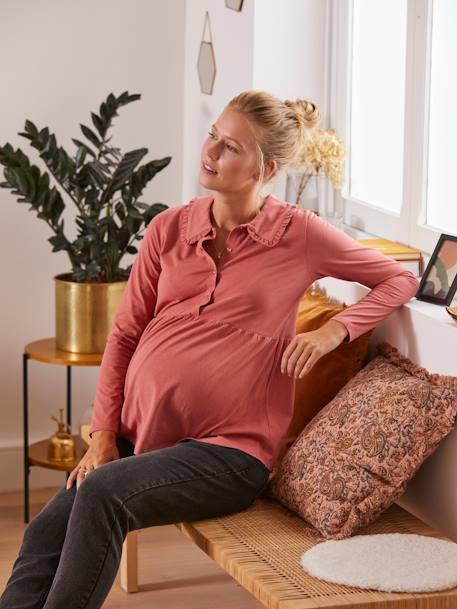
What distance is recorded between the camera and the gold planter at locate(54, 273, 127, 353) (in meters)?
3.41

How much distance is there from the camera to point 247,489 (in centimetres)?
234

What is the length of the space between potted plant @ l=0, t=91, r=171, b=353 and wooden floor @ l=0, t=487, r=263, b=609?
24.2 inches

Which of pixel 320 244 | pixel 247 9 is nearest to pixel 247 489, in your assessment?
pixel 320 244

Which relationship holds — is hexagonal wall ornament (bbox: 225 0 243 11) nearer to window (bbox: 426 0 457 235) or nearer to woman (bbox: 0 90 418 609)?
window (bbox: 426 0 457 235)

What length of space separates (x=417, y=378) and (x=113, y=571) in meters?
0.76

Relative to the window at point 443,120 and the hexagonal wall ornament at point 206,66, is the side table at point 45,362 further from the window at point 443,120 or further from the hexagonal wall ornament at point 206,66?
the window at point 443,120

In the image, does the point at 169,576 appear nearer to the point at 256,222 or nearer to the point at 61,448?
the point at 61,448

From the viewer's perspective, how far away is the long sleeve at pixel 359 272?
2.43 meters

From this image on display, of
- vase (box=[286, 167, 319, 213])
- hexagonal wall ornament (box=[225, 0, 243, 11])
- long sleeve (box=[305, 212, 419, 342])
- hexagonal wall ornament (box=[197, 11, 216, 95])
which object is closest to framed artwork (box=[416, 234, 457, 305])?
long sleeve (box=[305, 212, 419, 342])

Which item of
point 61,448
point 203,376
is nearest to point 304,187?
point 203,376

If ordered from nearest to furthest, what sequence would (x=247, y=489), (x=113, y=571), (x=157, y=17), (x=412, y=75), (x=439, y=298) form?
(x=113, y=571) < (x=247, y=489) < (x=439, y=298) < (x=412, y=75) < (x=157, y=17)

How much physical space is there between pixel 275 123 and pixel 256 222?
0.73 feet

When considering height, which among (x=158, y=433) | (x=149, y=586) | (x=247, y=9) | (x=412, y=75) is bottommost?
(x=149, y=586)

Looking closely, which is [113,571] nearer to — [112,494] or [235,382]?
[112,494]
